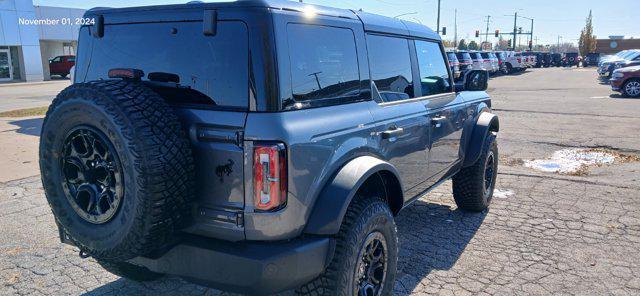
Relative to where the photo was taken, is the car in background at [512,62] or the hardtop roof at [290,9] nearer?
the hardtop roof at [290,9]

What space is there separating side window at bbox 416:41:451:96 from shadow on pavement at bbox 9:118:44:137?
8.46 m

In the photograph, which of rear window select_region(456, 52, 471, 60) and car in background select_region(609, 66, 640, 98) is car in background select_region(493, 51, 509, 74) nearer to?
rear window select_region(456, 52, 471, 60)

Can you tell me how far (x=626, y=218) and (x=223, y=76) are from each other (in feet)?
15.1

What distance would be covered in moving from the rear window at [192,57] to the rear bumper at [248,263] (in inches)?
28.0

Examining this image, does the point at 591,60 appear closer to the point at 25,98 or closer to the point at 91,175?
the point at 25,98

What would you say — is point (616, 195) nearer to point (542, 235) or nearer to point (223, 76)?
point (542, 235)

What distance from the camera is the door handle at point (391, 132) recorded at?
10.4 feet

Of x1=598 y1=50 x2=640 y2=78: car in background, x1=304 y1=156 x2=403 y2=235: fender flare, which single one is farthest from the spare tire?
x1=598 y1=50 x2=640 y2=78: car in background

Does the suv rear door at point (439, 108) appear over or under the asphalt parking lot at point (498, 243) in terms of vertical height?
over

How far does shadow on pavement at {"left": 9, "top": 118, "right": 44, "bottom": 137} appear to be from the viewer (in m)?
10.6

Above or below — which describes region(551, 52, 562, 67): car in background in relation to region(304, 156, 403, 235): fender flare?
above

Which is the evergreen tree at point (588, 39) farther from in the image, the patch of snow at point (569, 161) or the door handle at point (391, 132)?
the door handle at point (391, 132)

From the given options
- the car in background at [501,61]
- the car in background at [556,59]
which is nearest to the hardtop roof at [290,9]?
the car in background at [501,61]

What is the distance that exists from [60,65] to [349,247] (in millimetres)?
39435
